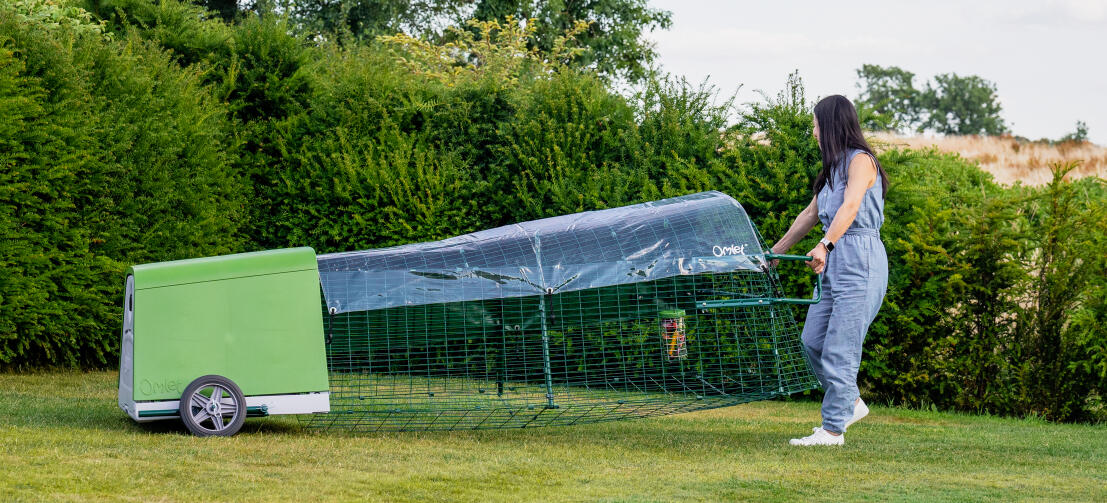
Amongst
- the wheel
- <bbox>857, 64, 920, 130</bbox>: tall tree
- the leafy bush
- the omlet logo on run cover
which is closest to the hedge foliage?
the leafy bush

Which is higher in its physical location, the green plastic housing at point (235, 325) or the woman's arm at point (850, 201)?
the woman's arm at point (850, 201)

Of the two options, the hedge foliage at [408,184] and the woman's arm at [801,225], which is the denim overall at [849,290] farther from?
the hedge foliage at [408,184]

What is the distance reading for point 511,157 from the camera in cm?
968

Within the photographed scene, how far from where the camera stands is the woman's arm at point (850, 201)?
544 centimetres

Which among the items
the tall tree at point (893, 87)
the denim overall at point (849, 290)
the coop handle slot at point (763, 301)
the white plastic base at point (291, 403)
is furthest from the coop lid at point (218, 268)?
the tall tree at point (893, 87)

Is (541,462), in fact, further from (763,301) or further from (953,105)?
(953,105)

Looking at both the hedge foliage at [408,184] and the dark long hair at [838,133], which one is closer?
the dark long hair at [838,133]

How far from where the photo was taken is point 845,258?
5.62m

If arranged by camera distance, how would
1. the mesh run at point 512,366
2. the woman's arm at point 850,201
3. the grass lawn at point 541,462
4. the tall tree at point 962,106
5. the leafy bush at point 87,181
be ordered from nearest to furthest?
the grass lawn at point 541,462 < the woman's arm at point 850,201 < the mesh run at point 512,366 < the leafy bush at point 87,181 < the tall tree at point 962,106

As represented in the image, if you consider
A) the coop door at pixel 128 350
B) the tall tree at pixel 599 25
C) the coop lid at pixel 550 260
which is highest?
the tall tree at pixel 599 25

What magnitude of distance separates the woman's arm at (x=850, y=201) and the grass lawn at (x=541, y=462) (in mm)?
1062

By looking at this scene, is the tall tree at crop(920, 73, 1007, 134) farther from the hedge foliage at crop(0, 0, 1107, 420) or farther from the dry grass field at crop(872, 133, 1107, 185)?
the hedge foliage at crop(0, 0, 1107, 420)

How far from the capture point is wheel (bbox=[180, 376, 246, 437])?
5492mm

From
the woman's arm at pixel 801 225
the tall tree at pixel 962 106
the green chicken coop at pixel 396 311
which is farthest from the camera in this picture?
the tall tree at pixel 962 106
